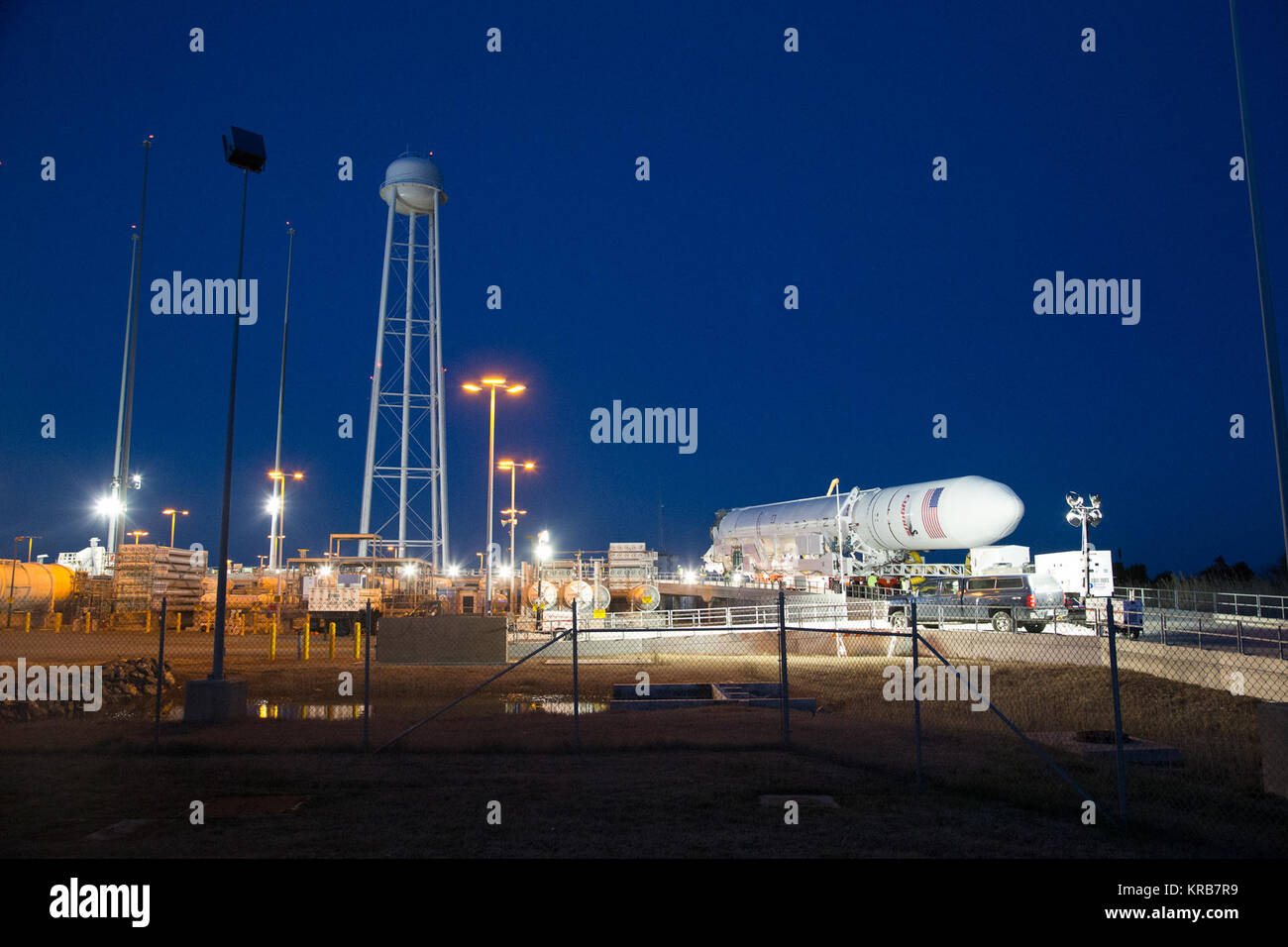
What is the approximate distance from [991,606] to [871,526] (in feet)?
55.5

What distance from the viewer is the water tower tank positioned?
47656 millimetres

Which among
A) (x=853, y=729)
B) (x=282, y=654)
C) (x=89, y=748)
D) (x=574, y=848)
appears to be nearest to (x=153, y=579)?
(x=282, y=654)

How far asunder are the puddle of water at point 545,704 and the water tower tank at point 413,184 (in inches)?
1489

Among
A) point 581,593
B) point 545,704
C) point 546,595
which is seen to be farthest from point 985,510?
point 545,704

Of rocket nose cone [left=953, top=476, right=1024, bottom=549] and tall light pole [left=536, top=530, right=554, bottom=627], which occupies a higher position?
rocket nose cone [left=953, top=476, right=1024, bottom=549]

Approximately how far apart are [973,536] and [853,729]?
29.9 metres

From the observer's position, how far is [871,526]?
4531 cm

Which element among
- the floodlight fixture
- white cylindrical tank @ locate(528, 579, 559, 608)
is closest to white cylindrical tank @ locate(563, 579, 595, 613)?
white cylindrical tank @ locate(528, 579, 559, 608)

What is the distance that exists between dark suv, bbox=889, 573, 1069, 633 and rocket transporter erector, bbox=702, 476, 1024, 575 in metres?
8.60

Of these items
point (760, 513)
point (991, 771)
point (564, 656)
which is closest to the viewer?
point (991, 771)

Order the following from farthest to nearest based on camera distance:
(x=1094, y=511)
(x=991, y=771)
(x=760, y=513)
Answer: (x=760, y=513)
(x=1094, y=511)
(x=991, y=771)

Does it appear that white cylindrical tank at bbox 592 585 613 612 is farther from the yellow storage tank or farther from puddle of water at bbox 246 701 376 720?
the yellow storage tank
